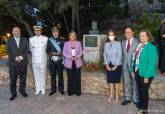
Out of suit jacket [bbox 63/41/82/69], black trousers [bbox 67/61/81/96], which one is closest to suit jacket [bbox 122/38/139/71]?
suit jacket [bbox 63/41/82/69]

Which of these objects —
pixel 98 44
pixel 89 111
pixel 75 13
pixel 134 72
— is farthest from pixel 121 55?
pixel 75 13

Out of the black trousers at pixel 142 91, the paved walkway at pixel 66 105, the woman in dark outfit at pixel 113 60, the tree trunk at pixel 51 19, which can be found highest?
the tree trunk at pixel 51 19

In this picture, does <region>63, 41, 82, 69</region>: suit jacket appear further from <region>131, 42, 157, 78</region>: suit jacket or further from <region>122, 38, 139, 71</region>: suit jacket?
<region>131, 42, 157, 78</region>: suit jacket

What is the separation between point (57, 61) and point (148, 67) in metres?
2.72

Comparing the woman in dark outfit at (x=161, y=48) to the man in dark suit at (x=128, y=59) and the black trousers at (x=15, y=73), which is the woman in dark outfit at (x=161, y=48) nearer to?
the man in dark suit at (x=128, y=59)

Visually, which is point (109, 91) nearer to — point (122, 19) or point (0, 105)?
point (0, 105)

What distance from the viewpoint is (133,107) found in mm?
7973

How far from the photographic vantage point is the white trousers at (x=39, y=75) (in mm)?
9227

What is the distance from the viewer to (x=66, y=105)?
834 centimetres

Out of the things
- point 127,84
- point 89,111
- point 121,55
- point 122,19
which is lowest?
A: point 89,111

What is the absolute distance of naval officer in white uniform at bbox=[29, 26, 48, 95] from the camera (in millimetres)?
9086

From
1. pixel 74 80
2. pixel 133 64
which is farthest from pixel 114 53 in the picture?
pixel 74 80

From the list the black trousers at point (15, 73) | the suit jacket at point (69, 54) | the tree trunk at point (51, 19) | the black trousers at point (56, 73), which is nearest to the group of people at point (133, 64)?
the suit jacket at point (69, 54)

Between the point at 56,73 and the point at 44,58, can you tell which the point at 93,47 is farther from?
the point at 44,58
